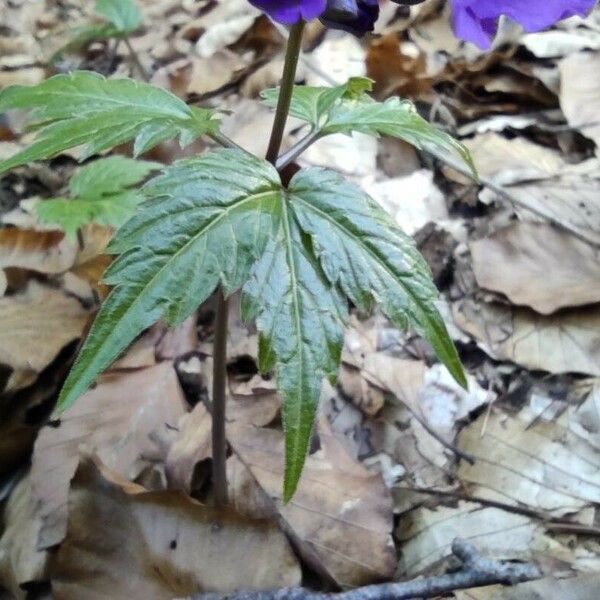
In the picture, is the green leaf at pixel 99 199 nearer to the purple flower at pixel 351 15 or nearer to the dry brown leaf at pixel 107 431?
the dry brown leaf at pixel 107 431

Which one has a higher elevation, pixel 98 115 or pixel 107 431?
pixel 98 115

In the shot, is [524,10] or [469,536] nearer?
[524,10]

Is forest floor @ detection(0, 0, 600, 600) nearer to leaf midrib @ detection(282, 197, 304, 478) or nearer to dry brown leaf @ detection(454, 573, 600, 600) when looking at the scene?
dry brown leaf @ detection(454, 573, 600, 600)

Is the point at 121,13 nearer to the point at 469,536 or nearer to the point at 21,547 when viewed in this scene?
the point at 21,547

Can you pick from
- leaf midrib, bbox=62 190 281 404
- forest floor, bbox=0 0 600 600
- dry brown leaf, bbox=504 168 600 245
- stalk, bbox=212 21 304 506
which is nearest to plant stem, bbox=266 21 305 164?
stalk, bbox=212 21 304 506

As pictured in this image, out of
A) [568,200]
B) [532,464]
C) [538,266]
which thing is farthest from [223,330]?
[568,200]

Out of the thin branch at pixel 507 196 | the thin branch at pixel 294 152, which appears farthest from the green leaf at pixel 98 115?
the thin branch at pixel 507 196
